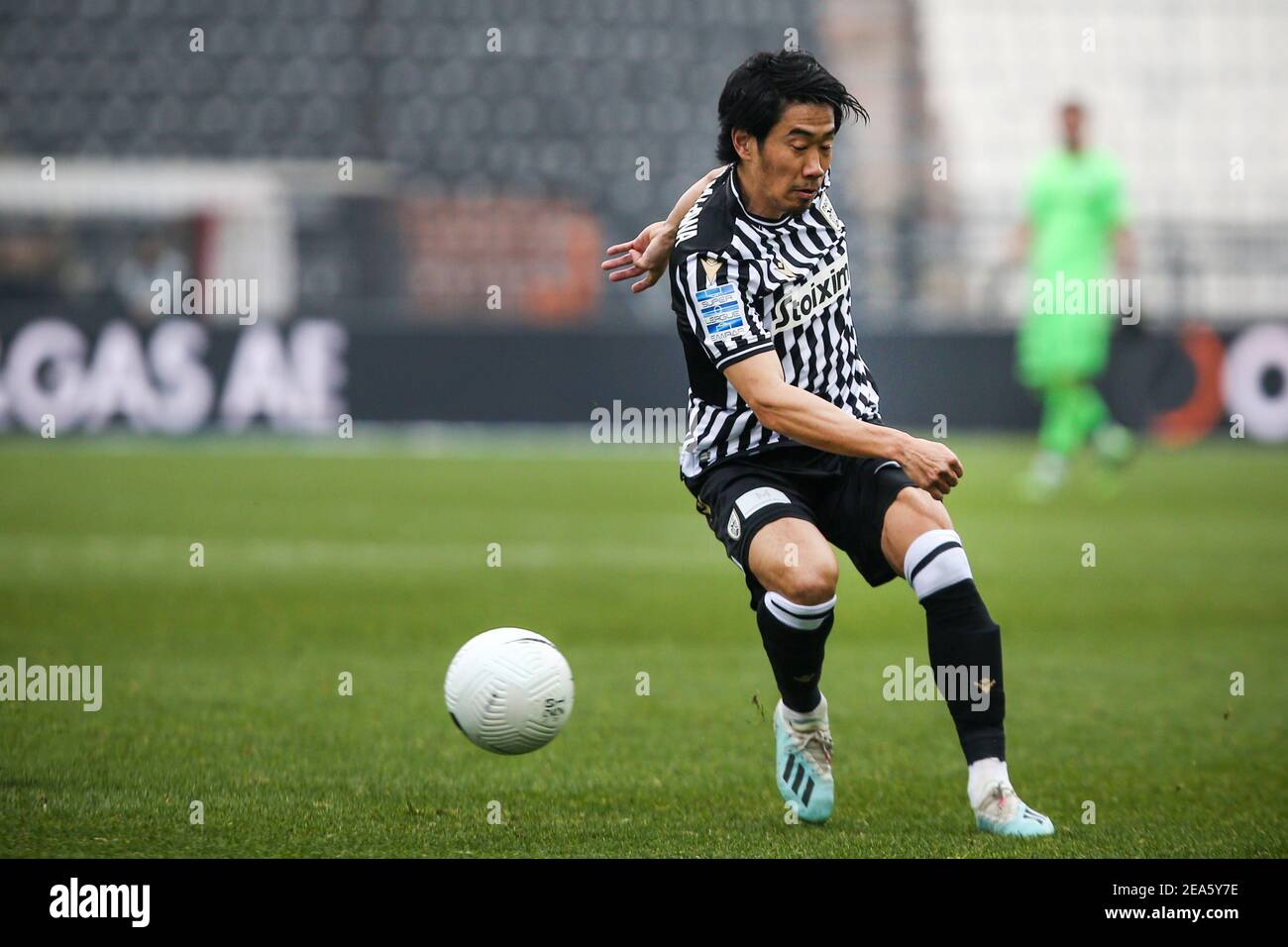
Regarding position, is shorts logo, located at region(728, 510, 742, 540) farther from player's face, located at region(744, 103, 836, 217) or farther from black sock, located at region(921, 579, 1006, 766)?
player's face, located at region(744, 103, 836, 217)

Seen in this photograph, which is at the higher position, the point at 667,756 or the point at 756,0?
the point at 756,0

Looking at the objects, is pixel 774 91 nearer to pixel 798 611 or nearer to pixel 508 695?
pixel 798 611

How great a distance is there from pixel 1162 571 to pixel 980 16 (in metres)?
16.4

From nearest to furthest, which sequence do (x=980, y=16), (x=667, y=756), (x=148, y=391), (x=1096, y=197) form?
(x=667, y=756) < (x=1096, y=197) < (x=148, y=391) < (x=980, y=16)

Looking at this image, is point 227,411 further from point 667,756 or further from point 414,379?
point 667,756

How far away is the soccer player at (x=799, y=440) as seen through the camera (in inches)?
176

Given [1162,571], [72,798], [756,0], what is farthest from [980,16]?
[72,798]

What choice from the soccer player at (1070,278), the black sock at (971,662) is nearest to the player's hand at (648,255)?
the black sock at (971,662)

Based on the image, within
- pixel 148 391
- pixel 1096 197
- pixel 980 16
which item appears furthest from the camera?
pixel 980 16

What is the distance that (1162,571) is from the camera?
10.4 m

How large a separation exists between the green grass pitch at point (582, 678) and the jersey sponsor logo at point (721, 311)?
122cm

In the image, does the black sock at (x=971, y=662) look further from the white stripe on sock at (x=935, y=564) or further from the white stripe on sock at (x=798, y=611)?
the white stripe on sock at (x=798, y=611)

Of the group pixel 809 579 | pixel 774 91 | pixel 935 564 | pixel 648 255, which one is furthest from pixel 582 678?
pixel 774 91

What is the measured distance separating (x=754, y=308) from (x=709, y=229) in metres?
0.25
